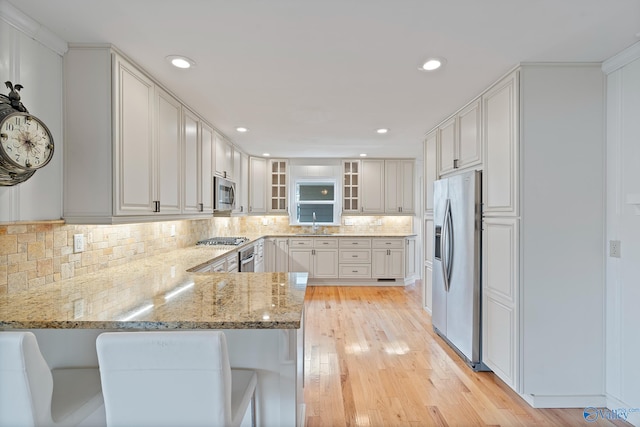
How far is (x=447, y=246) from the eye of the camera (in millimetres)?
2926

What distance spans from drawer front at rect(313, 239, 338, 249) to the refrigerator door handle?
263cm

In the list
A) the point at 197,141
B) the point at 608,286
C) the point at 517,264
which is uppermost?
the point at 197,141

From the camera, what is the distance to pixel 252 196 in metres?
5.55

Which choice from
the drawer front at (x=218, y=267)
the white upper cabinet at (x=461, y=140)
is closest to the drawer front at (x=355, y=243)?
the white upper cabinet at (x=461, y=140)

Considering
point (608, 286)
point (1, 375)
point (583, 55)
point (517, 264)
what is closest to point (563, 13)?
point (583, 55)

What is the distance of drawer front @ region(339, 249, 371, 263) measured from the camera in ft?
17.9

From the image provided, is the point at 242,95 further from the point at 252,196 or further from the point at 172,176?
the point at 252,196

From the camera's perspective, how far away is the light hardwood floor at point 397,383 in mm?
1992

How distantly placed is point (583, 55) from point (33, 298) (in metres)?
3.45

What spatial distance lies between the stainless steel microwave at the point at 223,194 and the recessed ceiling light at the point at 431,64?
2573 millimetres

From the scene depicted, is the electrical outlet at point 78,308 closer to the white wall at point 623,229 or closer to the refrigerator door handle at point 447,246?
the refrigerator door handle at point 447,246

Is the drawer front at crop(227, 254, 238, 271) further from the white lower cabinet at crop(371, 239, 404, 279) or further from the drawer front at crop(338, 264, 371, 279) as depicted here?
the white lower cabinet at crop(371, 239, 404, 279)

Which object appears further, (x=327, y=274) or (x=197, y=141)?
(x=327, y=274)

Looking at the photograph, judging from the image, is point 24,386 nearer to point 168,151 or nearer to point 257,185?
point 168,151
